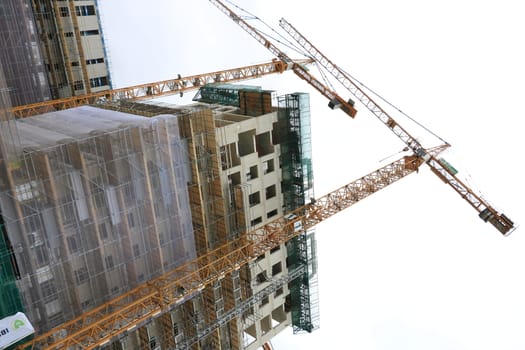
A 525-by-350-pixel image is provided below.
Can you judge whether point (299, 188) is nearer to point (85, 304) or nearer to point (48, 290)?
point (85, 304)

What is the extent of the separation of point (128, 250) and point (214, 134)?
9.52 metres

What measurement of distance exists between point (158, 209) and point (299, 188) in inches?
562

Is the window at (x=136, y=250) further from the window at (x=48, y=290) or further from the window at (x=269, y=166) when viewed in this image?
the window at (x=269, y=166)

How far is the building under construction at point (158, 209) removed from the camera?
21.9 meters

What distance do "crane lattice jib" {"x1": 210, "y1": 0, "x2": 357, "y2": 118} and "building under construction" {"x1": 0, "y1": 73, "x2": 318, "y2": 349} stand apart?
21.0 meters

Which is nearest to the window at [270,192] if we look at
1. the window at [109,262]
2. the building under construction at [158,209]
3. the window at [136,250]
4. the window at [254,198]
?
the building under construction at [158,209]

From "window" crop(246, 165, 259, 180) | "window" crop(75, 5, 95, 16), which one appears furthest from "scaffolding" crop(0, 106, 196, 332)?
"window" crop(75, 5, 95, 16)

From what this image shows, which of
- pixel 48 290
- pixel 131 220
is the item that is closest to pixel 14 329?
pixel 48 290

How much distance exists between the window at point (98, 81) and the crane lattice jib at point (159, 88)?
2048 mm

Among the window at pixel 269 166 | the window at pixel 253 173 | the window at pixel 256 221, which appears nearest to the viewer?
the window at pixel 253 173

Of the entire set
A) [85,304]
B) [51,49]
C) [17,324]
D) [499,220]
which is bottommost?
[499,220]

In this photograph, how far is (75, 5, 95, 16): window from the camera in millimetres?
53281

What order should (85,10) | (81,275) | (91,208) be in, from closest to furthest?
1. (91,208)
2. (81,275)
3. (85,10)

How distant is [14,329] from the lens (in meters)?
20.0
